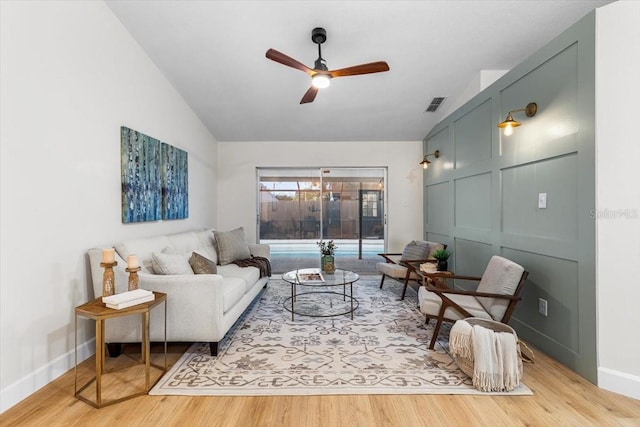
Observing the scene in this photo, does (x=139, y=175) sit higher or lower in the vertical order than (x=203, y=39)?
lower

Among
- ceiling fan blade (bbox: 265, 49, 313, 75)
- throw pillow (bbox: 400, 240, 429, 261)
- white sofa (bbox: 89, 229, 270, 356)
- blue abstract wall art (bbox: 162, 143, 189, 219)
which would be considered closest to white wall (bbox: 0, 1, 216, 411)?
white sofa (bbox: 89, 229, 270, 356)

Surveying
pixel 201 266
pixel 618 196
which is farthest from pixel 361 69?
pixel 201 266

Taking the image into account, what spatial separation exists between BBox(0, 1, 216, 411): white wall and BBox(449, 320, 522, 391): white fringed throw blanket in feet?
9.63

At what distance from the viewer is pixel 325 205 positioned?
5.70 meters

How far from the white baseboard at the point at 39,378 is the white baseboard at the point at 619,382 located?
3.75m

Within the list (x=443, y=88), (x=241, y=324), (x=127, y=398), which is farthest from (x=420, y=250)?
(x=127, y=398)

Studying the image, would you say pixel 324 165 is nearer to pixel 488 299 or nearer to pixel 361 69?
pixel 361 69

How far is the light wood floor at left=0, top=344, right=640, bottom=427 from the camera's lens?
1704 mm

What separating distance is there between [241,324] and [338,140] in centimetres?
369

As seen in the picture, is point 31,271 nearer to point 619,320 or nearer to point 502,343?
point 502,343

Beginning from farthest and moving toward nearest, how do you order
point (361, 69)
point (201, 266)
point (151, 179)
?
point (151, 179) < point (201, 266) < point (361, 69)

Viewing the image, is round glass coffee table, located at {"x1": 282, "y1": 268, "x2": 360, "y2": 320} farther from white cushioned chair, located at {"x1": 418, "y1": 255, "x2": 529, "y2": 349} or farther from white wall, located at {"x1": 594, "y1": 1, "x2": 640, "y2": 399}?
white wall, located at {"x1": 594, "y1": 1, "x2": 640, "y2": 399}

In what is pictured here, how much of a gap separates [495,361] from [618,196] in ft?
4.39

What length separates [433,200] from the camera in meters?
5.04
